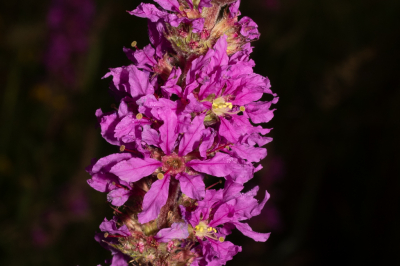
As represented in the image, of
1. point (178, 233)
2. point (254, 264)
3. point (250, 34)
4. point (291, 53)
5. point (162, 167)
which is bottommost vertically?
point (254, 264)

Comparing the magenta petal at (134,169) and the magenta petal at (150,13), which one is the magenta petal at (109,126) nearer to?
the magenta petal at (134,169)

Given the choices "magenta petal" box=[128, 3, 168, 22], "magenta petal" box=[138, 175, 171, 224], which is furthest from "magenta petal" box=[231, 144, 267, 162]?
"magenta petal" box=[128, 3, 168, 22]

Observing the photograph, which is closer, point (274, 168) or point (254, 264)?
point (254, 264)

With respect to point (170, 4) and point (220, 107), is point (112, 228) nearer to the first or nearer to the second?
point (220, 107)

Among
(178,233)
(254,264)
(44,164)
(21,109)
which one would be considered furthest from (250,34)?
(21,109)

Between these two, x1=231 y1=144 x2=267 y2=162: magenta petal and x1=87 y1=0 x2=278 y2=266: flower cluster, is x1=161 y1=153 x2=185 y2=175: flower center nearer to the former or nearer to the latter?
x1=87 y1=0 x2=278 y2=266: flower cluster

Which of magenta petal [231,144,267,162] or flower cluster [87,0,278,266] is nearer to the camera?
flower cluster [87,0,278,266]

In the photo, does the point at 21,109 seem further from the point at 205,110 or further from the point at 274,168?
the point at 205,110
